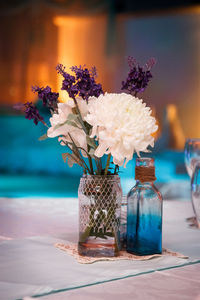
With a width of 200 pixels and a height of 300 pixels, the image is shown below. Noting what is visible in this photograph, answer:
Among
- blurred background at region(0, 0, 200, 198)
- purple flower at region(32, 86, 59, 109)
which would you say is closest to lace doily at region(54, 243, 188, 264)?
purple flower at region(32, 86, 59, 109)

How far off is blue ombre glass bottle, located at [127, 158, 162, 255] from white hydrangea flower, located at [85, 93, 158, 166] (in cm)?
→ 6

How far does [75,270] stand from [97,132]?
0.21 meters

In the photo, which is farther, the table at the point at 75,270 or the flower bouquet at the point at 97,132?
the flower bouquet at the point at 97,132

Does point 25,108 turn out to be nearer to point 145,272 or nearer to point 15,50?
point 145,272

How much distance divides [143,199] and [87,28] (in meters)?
6.45

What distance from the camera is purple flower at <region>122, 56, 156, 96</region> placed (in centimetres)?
78

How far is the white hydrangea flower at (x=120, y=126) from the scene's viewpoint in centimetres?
73

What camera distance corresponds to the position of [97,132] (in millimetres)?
755

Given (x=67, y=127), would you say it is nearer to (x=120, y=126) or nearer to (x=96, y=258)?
(x=120, y=126)

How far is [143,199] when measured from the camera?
80 centimetres

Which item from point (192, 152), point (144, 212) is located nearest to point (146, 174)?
point (144, 212)

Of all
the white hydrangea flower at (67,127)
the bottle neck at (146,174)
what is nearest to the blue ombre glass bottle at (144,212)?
the bottle neck at (146,174)

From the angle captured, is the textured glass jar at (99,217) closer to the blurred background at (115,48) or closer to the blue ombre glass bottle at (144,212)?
the blue ombre glass bottle at (144,212)

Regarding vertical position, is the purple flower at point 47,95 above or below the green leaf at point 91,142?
above
